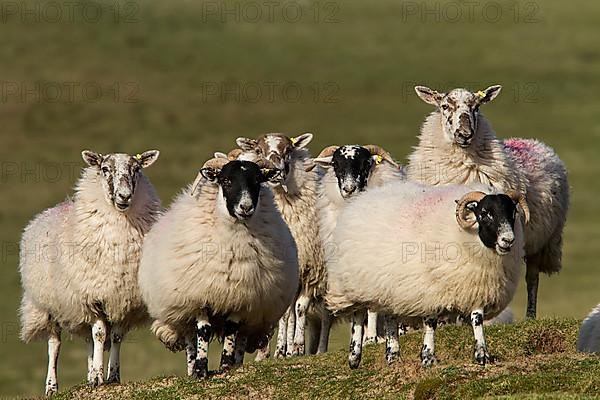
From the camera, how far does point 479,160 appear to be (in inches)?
721

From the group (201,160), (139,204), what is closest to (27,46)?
(201,160)

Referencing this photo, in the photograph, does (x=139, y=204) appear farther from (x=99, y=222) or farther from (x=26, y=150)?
(x=26, y=150)

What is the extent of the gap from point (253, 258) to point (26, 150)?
59.8 meters

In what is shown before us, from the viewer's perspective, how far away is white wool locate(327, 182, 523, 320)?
14227mm

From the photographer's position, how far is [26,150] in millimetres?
73188

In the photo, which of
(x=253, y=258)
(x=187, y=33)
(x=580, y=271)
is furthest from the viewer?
(x=187, y=33)

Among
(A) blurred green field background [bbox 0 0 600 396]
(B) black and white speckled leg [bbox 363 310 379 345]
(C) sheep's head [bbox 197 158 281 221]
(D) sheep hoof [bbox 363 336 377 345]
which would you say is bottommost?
(D) sheep hoof [bbox 363 336 377 345]

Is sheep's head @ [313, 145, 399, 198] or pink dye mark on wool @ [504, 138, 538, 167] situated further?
pink dye mark on wool @ [504, 138, 538, 167]

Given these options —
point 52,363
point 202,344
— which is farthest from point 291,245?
point 52,363

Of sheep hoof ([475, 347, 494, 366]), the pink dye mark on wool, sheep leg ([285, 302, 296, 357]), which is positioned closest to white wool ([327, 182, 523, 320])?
sheep hoof ([475, 347, 494, 366])

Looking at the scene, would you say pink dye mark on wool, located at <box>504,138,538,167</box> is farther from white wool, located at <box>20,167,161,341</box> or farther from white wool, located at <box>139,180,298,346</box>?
white wool, located at <box>20,167,161,341</box>

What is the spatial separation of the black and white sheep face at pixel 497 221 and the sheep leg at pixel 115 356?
5.50 m

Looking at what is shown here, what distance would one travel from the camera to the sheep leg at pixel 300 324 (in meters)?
18.6

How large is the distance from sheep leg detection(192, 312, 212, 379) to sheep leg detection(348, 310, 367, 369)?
177cm
